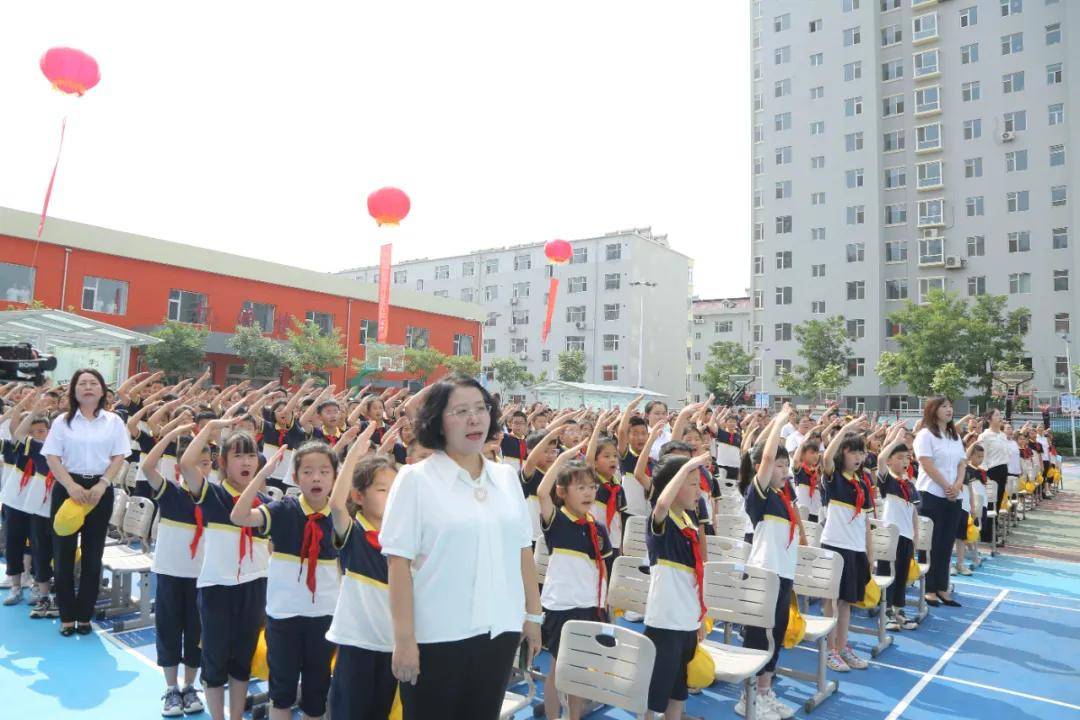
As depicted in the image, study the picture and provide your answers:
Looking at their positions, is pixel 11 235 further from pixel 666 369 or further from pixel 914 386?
pixel 666 369

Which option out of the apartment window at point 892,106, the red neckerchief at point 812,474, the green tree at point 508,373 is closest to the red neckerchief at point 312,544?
the red neckerchief at point 812,474

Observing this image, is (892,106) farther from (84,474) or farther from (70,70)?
(84,474)

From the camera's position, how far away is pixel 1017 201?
3622 centimetres

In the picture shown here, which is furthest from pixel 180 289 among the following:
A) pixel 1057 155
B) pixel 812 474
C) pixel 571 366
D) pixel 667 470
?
pixel 1057 155

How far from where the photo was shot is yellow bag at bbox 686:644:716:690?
→ 3.74 meters

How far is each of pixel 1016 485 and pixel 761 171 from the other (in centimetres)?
3450

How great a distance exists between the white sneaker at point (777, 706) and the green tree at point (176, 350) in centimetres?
2146

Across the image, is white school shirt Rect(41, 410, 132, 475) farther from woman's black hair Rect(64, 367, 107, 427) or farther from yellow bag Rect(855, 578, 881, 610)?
yellow bag Rect(855, 578, 881, 610)

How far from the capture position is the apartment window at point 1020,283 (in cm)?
3578

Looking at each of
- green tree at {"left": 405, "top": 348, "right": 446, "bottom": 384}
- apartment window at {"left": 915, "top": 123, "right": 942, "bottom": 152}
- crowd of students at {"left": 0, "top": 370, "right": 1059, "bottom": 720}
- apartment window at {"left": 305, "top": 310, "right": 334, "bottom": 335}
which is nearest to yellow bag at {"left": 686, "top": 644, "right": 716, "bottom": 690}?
crowd of students at {"left": 0, "top": 370, "right": 1059, "bottom": 720}

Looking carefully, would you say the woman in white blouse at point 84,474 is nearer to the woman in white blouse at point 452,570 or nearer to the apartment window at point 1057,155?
the woman in white blouse at point 452,570

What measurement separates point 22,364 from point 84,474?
Answer: 1.21 m

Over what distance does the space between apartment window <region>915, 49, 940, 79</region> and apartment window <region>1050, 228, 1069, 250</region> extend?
10823mm

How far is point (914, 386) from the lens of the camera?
3162cm
